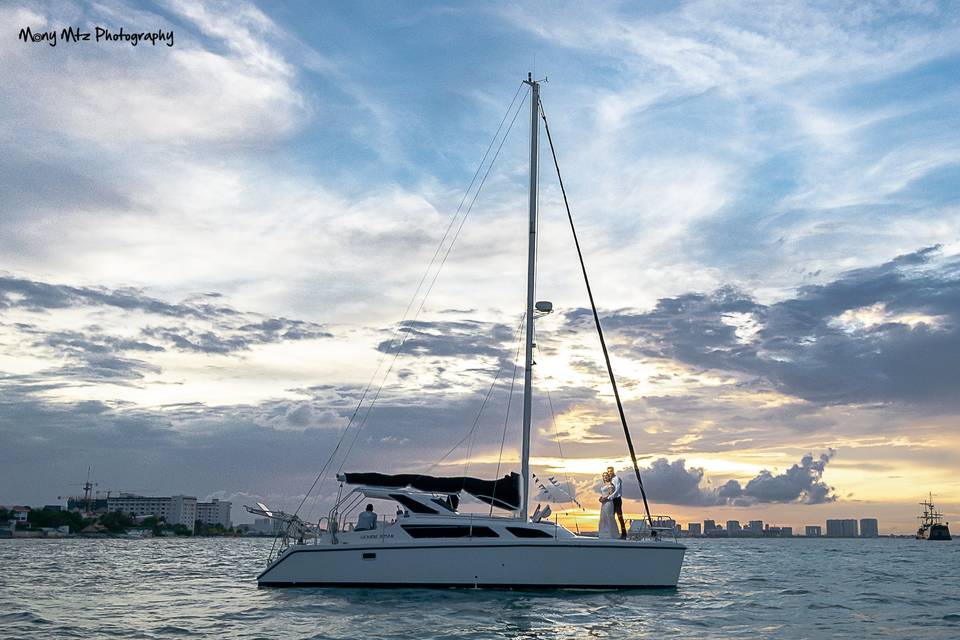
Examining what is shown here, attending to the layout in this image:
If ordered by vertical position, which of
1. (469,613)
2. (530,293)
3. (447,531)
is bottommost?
(469,613)

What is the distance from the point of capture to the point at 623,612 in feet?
59.1

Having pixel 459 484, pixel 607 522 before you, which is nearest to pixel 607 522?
pixel 607 522

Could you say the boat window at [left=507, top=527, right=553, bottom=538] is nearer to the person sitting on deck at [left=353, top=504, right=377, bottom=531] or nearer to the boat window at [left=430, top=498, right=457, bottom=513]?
the boat window at [left=430, top=498, right=457, bottom=513]

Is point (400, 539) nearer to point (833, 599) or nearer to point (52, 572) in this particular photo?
point (833, 599)

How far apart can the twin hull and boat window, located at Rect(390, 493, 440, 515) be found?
1.27 meters

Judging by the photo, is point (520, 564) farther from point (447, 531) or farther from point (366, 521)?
point (366, 521)

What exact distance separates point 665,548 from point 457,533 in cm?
520

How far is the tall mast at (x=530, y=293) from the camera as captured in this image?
21.5 metres

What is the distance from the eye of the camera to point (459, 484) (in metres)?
22.2

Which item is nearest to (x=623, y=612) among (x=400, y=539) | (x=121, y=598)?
(x=400, y=539)

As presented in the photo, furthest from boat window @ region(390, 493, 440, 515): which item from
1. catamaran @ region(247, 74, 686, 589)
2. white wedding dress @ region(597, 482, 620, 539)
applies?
white wedding dress @ region(597, 482, 620, 539)

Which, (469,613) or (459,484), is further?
(459,484)

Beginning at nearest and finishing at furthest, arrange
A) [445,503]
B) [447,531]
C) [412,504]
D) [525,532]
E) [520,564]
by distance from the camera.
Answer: [520,564], [525,532], [447,531], [412,504], [445,503]

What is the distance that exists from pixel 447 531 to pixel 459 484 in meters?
1.57
